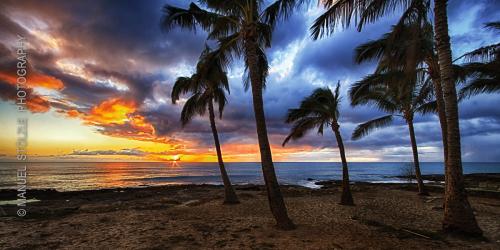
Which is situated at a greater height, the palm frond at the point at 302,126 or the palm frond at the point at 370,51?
the palm frond at the point at 370,51

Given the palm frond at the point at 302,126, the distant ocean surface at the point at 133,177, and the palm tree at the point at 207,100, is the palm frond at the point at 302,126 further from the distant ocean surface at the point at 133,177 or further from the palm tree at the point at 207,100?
the distant ocean surface at the point at 133,177

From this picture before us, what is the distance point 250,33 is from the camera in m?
8.93

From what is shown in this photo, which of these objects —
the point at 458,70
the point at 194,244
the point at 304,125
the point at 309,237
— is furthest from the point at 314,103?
the point at 194,244

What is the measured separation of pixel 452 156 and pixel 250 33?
7055 mm

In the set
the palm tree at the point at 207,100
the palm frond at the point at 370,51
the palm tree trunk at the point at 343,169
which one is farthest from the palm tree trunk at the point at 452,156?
the palm tree at the point at 207,100

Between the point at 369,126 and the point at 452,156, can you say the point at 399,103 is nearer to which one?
the point at 369,126

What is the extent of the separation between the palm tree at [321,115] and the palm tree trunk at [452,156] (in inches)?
232

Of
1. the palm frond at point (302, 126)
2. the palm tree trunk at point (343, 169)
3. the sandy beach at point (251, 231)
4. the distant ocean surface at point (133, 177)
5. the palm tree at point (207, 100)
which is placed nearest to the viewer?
the sandy beach at point (251, 231)

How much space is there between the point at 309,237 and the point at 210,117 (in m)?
9.36

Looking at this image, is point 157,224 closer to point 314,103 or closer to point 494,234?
point 314,103

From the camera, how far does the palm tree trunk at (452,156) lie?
24.2ft

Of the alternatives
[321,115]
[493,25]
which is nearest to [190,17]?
[321,115]

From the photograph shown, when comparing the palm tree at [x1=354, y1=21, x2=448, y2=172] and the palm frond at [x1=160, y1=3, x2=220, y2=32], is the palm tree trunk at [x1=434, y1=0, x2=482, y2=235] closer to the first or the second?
the palm tree at [x1=354, y1=21, x2=448, y2=172]

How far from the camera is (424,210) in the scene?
12109 millimetres
